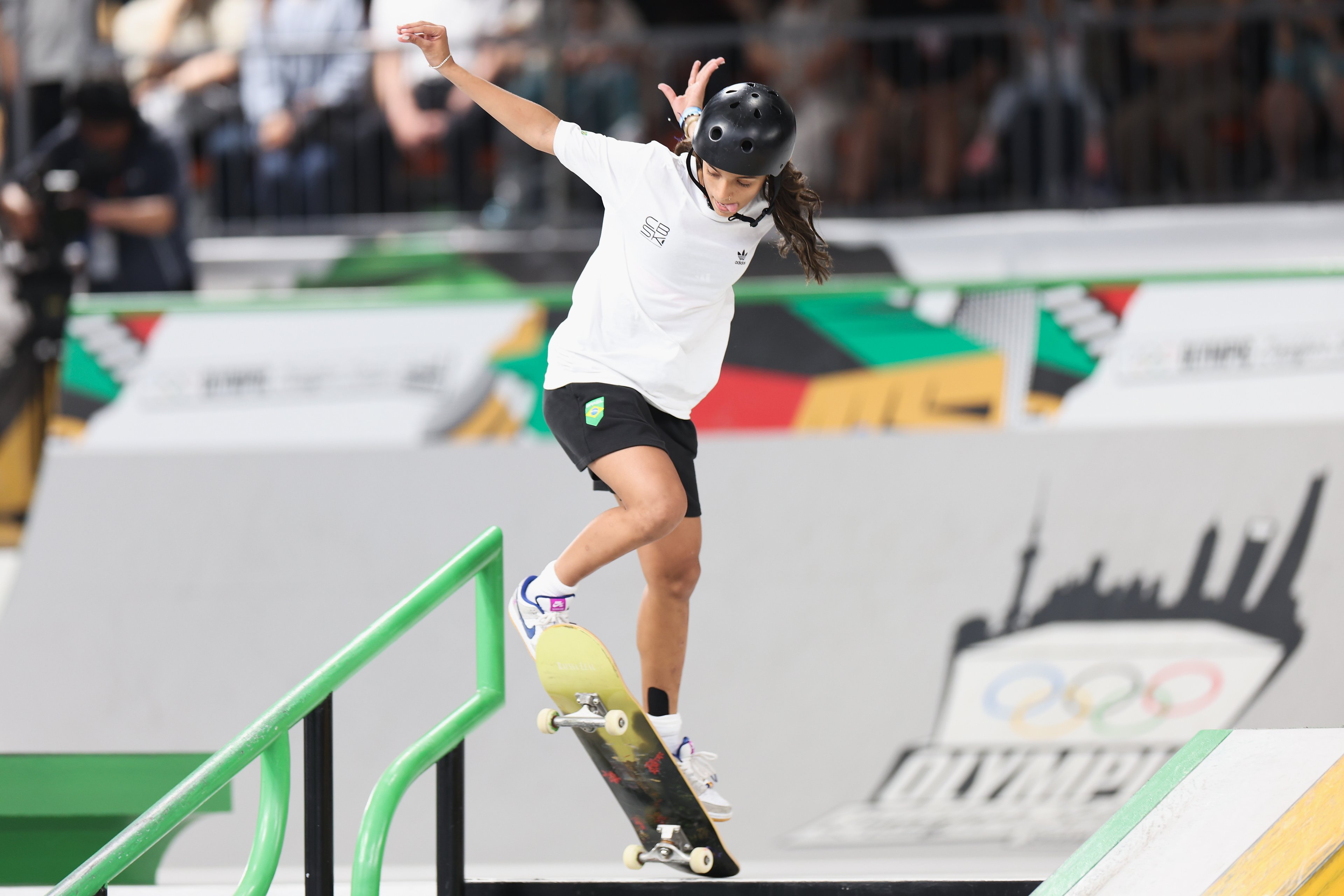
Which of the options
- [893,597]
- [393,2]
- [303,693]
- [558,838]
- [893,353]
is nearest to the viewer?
[303,693]

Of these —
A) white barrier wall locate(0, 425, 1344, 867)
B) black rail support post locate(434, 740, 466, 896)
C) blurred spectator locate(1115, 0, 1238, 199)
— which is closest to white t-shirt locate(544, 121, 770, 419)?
black rail support post locate(434, 740, 466, 896)

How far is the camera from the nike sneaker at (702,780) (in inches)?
160

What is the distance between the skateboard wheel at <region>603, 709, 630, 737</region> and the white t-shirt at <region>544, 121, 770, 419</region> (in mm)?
852

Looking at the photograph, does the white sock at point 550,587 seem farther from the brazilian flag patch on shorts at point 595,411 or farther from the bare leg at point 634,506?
the brazilian flag patch on shorts at point 595,411

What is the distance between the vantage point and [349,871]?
5.89 meters

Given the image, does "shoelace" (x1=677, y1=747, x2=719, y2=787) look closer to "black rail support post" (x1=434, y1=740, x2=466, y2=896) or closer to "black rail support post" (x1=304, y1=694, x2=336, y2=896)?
"black rail support post" (x1=434, y1=740, x2=466, y2=896)

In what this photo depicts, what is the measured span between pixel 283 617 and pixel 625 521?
3845 mm

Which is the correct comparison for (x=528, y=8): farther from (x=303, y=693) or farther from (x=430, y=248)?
(x=303, y=693)

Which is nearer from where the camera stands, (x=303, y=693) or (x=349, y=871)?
(x=303, y=693)

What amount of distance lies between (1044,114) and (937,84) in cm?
81

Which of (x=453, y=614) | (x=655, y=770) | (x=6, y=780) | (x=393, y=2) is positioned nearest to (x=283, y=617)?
(x=453, y=614)

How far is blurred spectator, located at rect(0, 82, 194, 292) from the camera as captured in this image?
8.53 meters

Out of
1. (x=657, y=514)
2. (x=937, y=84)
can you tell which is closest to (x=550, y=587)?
Answer: (x=657, y=514)

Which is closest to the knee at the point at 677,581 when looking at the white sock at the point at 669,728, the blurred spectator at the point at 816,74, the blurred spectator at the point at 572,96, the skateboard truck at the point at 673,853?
the white sock at the point at 669,728
